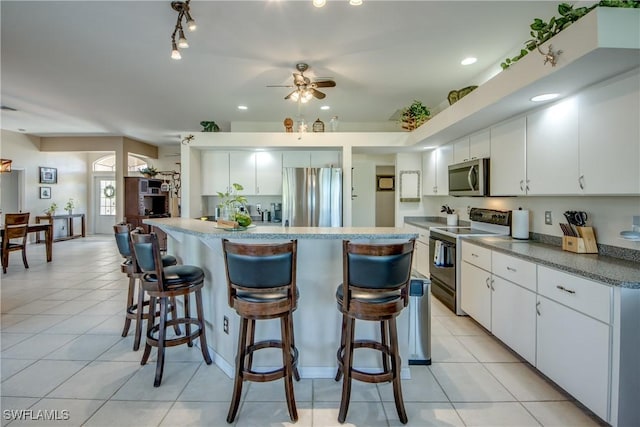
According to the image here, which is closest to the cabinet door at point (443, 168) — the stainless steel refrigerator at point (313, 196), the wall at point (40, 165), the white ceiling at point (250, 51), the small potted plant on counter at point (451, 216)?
the small potted plant on counter at point (451, 216)

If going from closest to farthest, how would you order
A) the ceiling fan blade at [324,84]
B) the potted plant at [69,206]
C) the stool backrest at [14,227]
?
the ceiling fan blade at [324,84] < the stool backrest at [14,227] < the potted plant at [69,206]

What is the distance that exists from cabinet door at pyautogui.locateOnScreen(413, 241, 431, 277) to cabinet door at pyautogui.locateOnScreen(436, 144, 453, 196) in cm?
83

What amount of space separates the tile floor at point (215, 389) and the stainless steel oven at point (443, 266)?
47cm

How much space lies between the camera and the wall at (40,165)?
7.47 m

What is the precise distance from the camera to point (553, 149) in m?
2.42

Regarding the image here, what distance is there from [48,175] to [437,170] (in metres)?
9.86

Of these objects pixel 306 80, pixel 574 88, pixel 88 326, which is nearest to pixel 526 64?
pixel 574 88

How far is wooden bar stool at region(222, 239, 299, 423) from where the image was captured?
1.68 m

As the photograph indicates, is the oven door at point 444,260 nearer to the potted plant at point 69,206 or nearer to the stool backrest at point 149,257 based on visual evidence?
the stool backrest at point 149,257

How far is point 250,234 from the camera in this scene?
2.07 meters

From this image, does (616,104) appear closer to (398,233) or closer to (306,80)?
(398,233)

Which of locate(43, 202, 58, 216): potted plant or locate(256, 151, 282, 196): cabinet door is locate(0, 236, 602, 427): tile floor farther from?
locate(43, 202, 58, 216): potted plant

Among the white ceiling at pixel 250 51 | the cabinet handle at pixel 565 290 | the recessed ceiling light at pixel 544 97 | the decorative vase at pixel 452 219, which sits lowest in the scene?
the cabinet handle at pixel 565 290

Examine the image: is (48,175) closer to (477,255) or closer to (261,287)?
(261,287)
